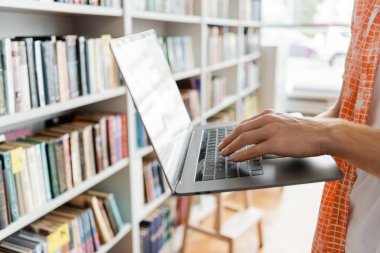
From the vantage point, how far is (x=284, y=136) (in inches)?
22.9

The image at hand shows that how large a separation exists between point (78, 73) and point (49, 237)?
0.59m

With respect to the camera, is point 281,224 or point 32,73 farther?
point 281,224

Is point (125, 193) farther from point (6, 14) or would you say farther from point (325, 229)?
point (325, 229)

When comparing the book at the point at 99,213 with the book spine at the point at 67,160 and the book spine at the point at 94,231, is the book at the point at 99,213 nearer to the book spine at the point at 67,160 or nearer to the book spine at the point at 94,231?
the book spine at the point at 94,231

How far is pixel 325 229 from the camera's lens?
0.78 metres

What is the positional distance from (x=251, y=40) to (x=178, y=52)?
146 centimetres

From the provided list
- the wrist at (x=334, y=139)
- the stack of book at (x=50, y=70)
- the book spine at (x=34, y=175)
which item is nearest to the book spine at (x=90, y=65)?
the stack of book at (x=50, y=70)

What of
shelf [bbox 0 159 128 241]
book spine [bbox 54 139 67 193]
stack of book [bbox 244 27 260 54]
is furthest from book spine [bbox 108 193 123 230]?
stack of book [bbox 244 27 260 54]

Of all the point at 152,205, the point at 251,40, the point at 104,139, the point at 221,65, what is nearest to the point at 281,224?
the point at 152,205

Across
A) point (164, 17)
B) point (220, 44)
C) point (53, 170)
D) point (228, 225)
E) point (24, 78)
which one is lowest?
point (228, 225)

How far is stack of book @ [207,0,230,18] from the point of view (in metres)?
2.43

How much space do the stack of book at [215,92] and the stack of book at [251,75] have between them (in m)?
0.49

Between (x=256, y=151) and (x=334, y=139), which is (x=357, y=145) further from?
(x=256, y=151)

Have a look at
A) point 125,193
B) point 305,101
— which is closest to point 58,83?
point 125,193
